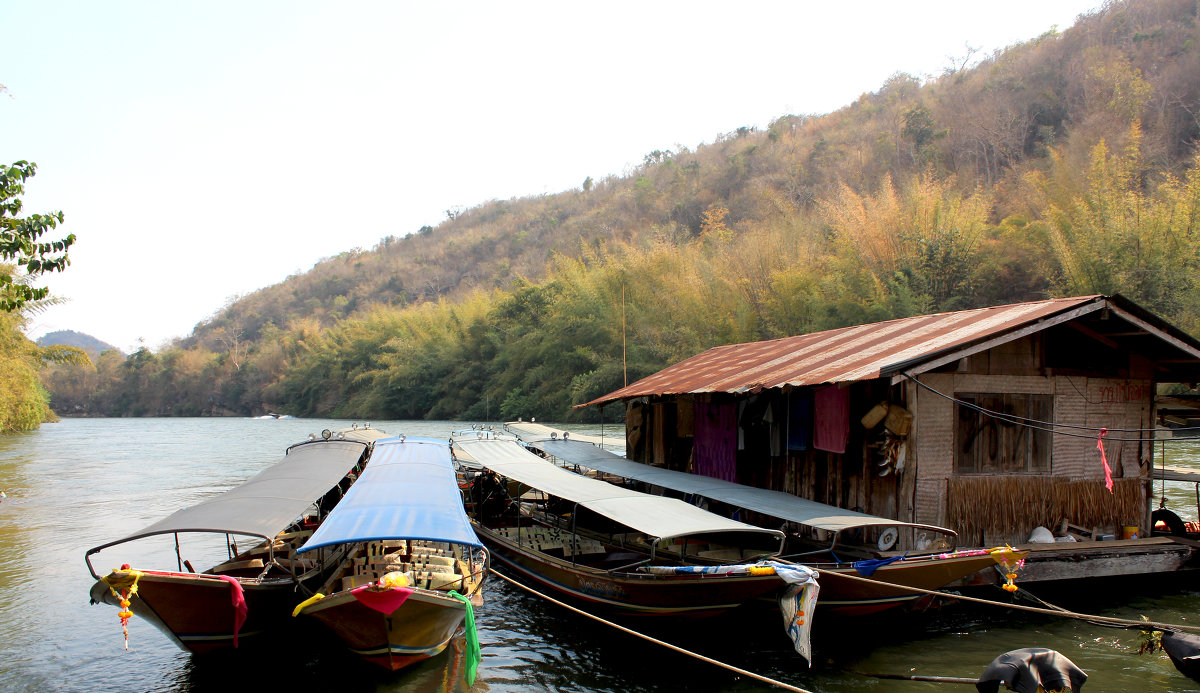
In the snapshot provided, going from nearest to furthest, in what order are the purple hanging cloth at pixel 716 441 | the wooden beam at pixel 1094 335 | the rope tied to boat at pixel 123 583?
the rope tied to boat at pixel 123 583
the wooden beam at pixel 1094 335
the purple hanging cloth at pixel 716 441

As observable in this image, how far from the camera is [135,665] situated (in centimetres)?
803

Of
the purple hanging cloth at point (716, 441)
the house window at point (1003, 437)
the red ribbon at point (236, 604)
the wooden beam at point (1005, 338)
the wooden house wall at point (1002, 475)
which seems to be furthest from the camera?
the purple hanging cloth at point (716, 441)

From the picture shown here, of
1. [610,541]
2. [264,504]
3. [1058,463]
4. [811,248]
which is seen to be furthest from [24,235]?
[811,248]

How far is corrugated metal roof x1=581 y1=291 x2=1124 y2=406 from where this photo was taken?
8.09m

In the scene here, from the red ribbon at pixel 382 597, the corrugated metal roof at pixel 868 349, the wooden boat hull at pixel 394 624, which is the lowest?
the wooden boat hull at pixel 394 624

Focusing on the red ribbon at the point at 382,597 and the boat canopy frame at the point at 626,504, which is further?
the boat canopy frame at the point at 626,504

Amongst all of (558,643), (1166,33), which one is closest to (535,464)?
(558,643)

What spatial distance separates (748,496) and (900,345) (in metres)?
2.54

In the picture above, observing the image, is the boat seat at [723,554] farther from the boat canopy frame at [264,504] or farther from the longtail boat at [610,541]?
the boat canopy frame at [264,504]

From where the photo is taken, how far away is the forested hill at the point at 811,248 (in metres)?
22.4

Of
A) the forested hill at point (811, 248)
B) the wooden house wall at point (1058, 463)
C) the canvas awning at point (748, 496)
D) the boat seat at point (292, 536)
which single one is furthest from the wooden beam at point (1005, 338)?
the forested hill at point (811, 248)

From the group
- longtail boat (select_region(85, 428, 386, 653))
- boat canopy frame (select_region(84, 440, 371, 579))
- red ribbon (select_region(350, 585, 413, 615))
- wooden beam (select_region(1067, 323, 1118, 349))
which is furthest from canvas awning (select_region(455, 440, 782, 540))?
wooden beam (select_region(1067, 323, 1118, 349))

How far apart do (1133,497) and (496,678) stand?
308 inches

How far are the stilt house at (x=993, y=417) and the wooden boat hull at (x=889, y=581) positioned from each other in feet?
3.84
